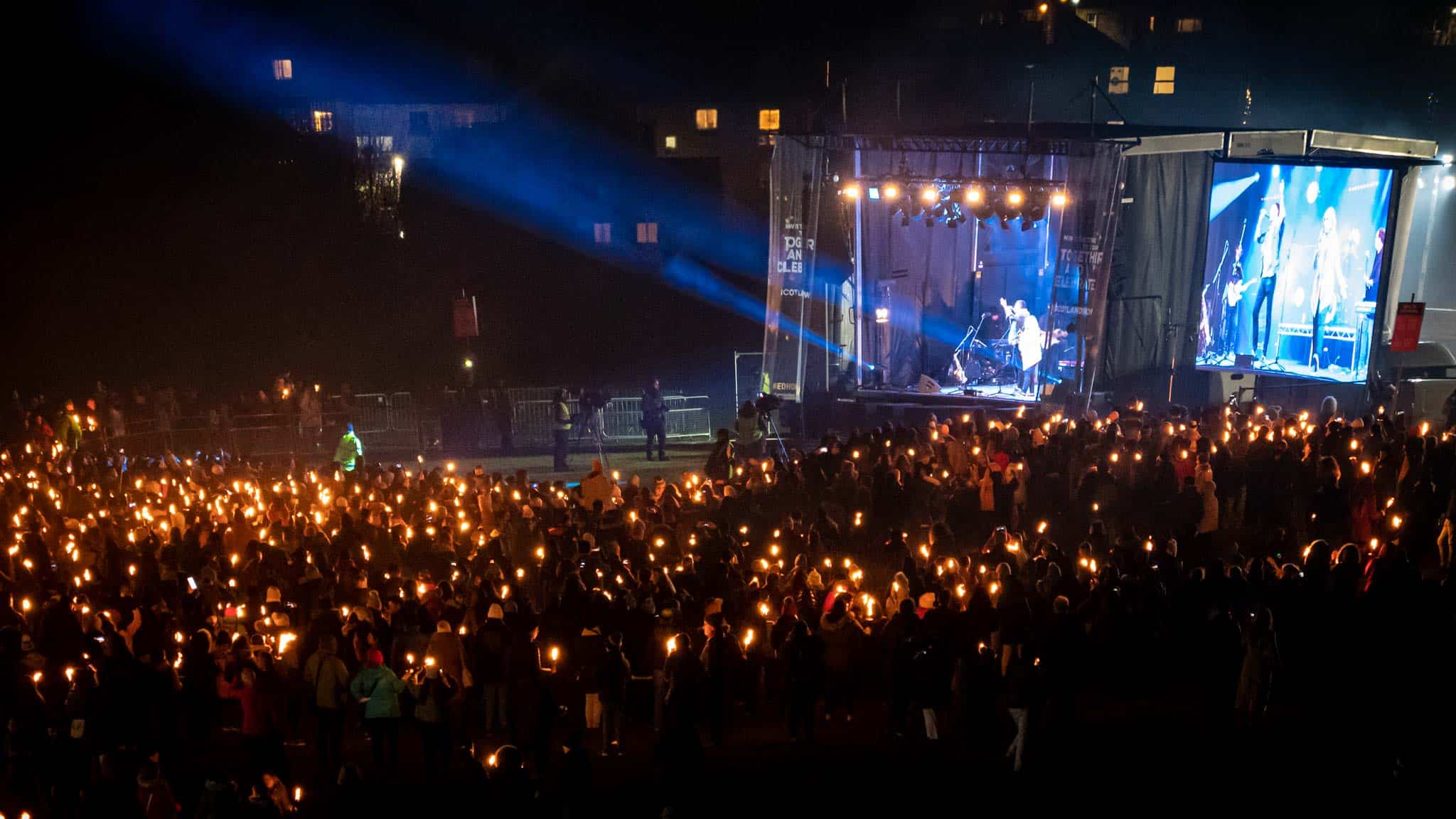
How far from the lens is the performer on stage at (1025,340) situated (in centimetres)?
2248

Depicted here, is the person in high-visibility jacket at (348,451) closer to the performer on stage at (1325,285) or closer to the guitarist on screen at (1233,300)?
the guitarist on screen at (1233,300)

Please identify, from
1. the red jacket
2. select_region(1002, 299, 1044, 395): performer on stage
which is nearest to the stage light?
select_region(1002, 299, 1044, 395): performer on stage

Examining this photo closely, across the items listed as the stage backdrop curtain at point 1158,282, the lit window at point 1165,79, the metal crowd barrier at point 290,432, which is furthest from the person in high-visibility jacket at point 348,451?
the lit window at point 1165,79

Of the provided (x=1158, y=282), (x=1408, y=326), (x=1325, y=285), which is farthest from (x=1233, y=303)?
(x=1408, y=326)

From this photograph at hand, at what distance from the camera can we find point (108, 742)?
8.46 m

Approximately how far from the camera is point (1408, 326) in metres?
19.2

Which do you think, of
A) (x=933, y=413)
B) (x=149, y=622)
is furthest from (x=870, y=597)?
(x=933, y=413)

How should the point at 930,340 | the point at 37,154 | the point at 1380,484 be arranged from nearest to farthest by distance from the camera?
1. the point at 1380,484
2. the point at 930,340
3. the point at 37,154

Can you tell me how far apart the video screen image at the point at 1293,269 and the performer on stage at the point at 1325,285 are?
0.02 metres

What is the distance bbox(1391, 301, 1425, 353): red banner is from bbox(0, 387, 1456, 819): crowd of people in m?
7.81

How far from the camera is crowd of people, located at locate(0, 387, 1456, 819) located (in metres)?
8.50

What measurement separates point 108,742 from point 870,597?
20.6ft

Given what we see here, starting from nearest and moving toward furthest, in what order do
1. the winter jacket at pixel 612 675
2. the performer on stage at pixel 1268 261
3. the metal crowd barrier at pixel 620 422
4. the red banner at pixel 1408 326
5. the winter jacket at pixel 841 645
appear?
the winter jacket at pixel 612 675, the winter jacket at pixel 841 645, the red banner at pixel 1408 326, the performer on stage at pixel 1268 261, the metal crowd barrier at pixel 620 422

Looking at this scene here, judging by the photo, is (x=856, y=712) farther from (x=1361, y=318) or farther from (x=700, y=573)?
(x=1361, y=318)
